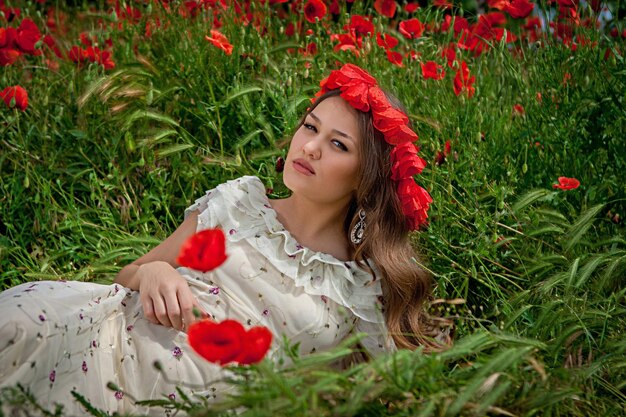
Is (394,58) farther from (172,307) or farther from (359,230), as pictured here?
(172,307)

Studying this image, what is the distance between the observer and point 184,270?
97.6 inches

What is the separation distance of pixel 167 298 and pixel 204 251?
67 centimetres

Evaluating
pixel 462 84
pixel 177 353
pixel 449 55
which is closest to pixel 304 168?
pixel 177 353

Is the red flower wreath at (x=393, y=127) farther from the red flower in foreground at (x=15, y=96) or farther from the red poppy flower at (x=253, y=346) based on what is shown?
the red flower in foreground at (x=15, y=96)

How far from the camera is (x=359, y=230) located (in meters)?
2.55

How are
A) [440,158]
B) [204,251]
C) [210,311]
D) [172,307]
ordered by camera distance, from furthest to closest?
[440,158], [210,311], [172,307], [204,251]

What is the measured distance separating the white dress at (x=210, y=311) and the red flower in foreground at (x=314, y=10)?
46.5 inches

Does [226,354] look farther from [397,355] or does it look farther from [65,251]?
[65,251]

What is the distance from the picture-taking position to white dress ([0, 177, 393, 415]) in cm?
213

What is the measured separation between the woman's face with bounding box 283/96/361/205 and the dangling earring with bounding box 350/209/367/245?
0.31 ft

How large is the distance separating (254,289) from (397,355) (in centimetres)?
72

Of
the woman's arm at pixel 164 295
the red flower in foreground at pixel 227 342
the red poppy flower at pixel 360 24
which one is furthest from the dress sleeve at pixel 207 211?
the red poppy flower at pixel 360 24

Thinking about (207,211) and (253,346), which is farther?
(207,211)

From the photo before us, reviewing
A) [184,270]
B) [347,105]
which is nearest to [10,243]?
[184,270]
